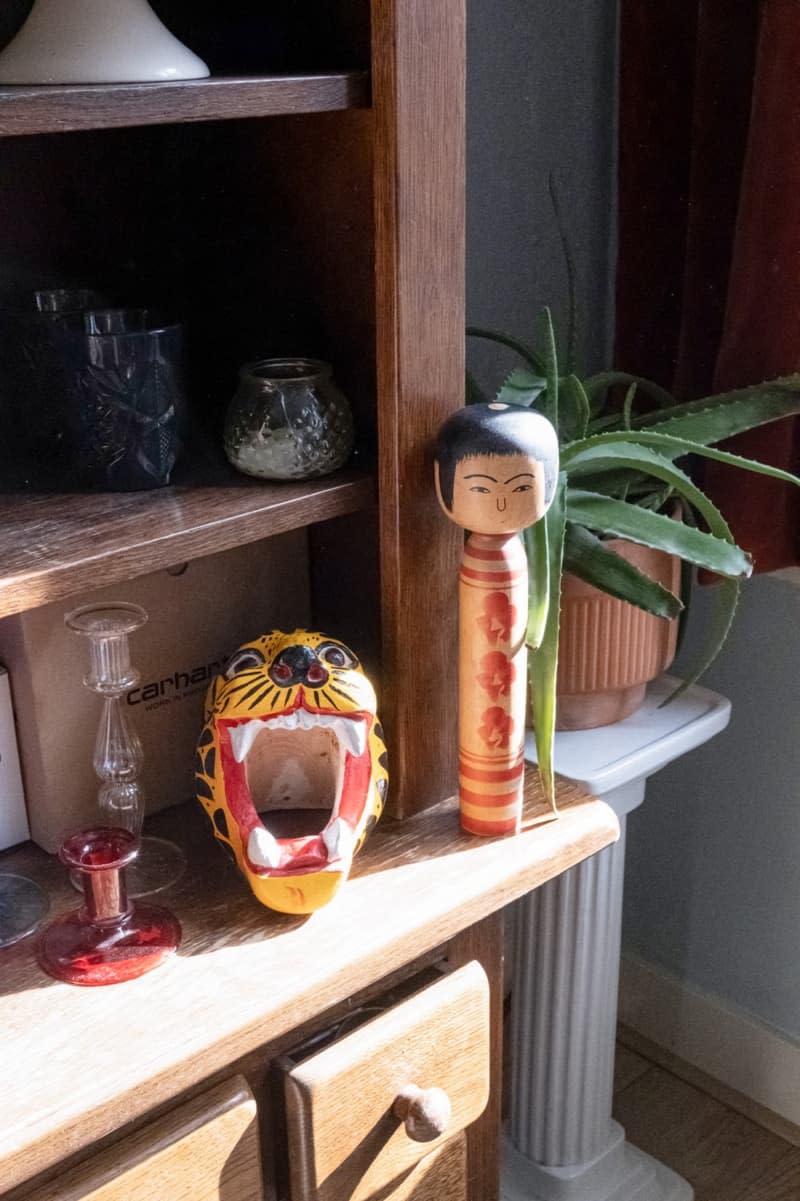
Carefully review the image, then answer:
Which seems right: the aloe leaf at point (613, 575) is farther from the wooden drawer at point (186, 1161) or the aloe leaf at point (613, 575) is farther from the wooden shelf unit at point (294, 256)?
the wooden drawer at point (186, 1161)

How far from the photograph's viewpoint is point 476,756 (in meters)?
0.96

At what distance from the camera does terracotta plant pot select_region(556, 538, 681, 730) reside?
45.8 inches

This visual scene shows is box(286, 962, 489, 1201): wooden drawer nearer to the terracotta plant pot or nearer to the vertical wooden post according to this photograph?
the vertical wooden post

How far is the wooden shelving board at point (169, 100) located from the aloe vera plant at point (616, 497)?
30cm

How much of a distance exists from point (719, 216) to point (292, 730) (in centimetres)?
69

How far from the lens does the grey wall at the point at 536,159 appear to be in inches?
54.1

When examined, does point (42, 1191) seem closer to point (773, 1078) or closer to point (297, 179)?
point (297, 179)

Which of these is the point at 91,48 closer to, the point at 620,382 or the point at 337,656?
the point at 337,656

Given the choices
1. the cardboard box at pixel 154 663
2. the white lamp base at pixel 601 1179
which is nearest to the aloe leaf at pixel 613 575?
the cardboard box at pixel 154 663

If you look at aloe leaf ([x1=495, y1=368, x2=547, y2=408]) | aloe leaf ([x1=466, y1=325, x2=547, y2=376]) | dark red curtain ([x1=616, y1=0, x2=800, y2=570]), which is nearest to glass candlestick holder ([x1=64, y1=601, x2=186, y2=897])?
aloe leaf ([x1=495, y1=368, x2=547, y2=408])

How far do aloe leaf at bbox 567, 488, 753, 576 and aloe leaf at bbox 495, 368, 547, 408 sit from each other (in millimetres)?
100

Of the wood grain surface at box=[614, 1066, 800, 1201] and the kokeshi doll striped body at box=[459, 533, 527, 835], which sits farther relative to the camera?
the wood grain surface at box=[614, 1066, 800, 1201]

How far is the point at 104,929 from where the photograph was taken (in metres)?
0.88

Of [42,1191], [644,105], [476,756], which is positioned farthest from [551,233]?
[42,1191]
